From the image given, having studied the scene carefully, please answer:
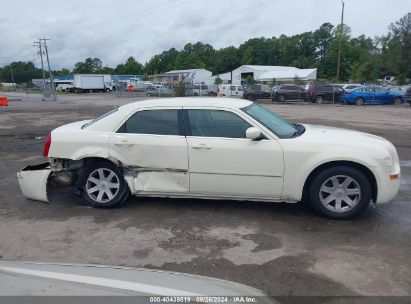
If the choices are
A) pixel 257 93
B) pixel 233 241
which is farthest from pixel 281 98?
pixel 233 241

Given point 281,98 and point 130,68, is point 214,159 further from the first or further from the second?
point 130,68

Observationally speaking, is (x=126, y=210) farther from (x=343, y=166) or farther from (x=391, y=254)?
(x=391, y=254)

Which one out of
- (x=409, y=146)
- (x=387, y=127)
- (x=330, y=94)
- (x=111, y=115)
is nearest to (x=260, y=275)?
(x=111, y=115)

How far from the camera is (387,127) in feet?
48.5

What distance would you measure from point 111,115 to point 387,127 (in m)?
12.1

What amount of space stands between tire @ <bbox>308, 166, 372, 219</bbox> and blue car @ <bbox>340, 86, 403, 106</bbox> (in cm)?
2689

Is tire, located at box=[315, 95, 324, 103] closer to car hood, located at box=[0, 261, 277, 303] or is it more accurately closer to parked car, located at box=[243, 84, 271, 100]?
parked car, located at box=[243, 84, 271, 100]

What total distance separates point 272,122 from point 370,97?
89.9 ft

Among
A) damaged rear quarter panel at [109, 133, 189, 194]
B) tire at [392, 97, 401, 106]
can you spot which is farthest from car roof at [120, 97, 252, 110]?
tire at [392, 97, 401, 106]

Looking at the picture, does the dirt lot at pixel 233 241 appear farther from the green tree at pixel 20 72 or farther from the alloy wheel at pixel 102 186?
the green tree at pixel 20 72

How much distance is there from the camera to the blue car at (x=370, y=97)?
98.3 feet

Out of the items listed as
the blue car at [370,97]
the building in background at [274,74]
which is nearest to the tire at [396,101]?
the blue car at [370,97]

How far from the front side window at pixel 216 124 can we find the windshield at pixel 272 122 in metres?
0.22

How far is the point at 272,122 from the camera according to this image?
5484 mm
